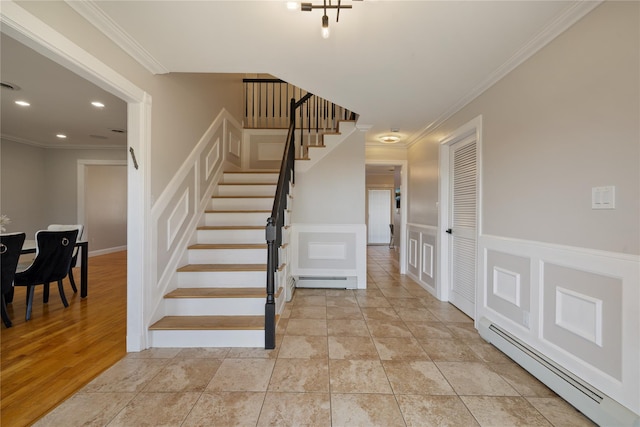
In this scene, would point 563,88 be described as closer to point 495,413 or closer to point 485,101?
point 485,101

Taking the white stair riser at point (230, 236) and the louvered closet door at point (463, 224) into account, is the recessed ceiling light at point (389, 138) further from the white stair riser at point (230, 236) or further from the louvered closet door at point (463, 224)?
the white stair riser at point (230, 236)

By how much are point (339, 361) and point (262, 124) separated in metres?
4.70

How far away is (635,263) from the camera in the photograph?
→ 126 centimetres

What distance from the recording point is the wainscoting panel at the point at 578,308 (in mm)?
1290

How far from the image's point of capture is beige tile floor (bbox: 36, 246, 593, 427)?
1.43m

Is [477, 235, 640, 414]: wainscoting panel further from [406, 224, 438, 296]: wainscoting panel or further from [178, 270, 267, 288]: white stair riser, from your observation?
[178, 270, 267, 288]: white stair riser

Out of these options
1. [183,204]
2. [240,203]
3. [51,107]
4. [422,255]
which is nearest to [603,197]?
[422,255]

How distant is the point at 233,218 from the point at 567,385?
3.31m

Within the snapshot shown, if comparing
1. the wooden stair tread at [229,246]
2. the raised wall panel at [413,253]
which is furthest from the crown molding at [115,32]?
the raised wall panel at [413,253]

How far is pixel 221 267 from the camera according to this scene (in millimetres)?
2701

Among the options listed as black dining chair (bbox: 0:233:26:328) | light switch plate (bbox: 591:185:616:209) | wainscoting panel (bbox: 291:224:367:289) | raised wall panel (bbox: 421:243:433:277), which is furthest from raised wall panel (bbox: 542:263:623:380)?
black dining chair (bbox: 0:233:26:328)

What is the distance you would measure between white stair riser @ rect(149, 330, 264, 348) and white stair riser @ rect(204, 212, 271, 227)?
1.43m

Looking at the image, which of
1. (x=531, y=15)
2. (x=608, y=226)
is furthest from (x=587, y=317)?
(x=531, y=15)

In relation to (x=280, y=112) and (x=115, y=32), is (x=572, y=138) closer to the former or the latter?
(x=115, y=32)
